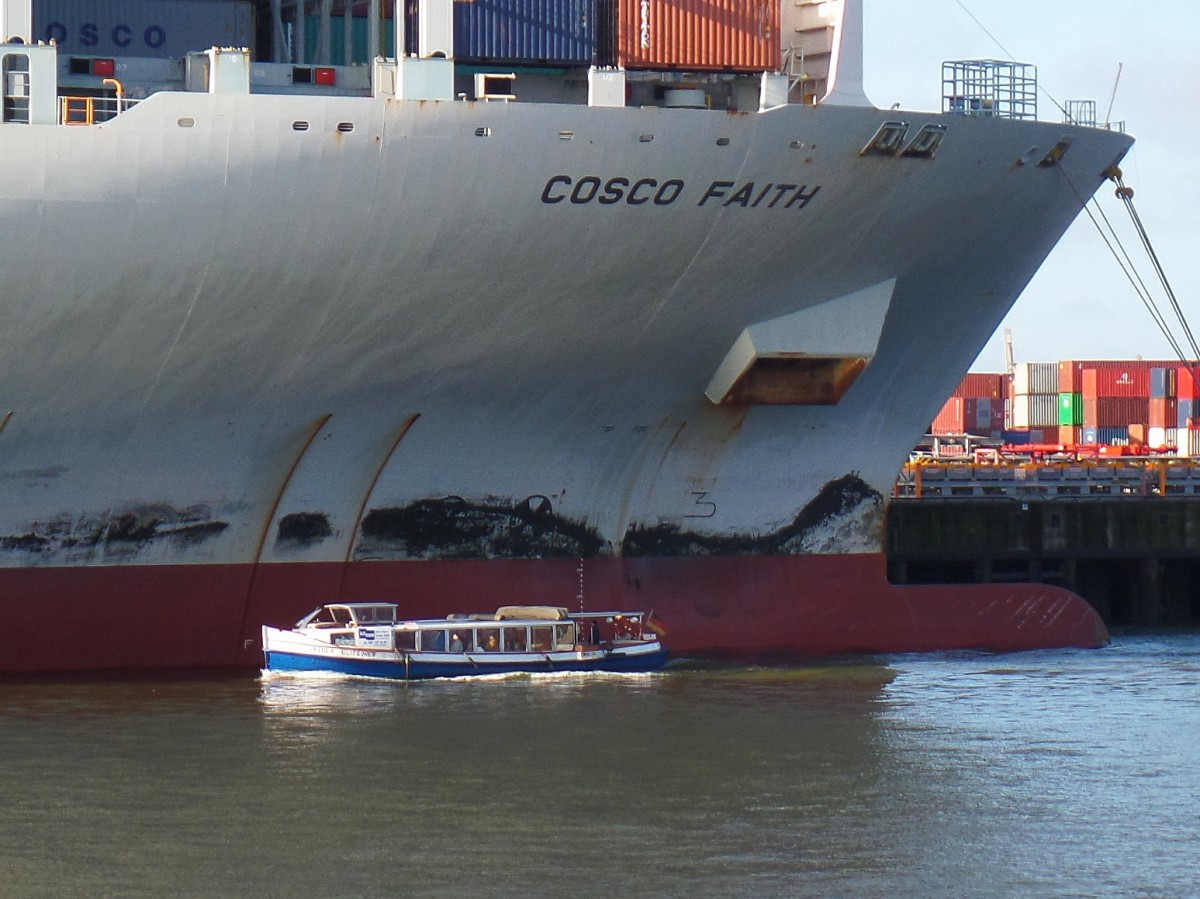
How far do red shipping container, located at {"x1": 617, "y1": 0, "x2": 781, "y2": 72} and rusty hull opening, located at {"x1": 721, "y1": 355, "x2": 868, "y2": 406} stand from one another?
399 cm

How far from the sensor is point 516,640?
2631cm

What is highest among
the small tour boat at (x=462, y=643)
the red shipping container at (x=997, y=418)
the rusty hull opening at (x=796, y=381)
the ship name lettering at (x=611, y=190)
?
the ship name lettering at (x=611, y=190)

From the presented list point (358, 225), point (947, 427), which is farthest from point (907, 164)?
point (947, 427)

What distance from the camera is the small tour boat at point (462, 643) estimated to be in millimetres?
25406

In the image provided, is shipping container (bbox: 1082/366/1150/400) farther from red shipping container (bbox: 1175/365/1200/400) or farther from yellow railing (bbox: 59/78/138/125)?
yellow railing (bbox: 59/78/138/125)

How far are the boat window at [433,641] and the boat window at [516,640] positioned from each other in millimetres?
854

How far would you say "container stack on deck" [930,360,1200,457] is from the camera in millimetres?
75125

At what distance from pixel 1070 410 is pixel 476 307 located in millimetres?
58624

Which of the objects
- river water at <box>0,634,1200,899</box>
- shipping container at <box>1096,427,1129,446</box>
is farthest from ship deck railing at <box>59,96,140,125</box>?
shipping container at <box>1096,427,1129,446</box>

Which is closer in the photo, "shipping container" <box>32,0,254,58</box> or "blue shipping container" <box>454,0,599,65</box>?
"blue shipping container" <box>454,0,599,65</box>

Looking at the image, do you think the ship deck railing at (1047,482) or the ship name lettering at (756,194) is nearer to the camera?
the ship name lettering at (756,194)

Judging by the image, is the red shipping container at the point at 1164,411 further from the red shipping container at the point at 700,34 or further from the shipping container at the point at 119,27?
the shipping container at the point at 119,27

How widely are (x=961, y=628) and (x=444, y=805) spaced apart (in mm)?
12103

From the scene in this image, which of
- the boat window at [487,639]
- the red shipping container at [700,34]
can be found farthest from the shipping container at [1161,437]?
the red shipping container at [700,34]
